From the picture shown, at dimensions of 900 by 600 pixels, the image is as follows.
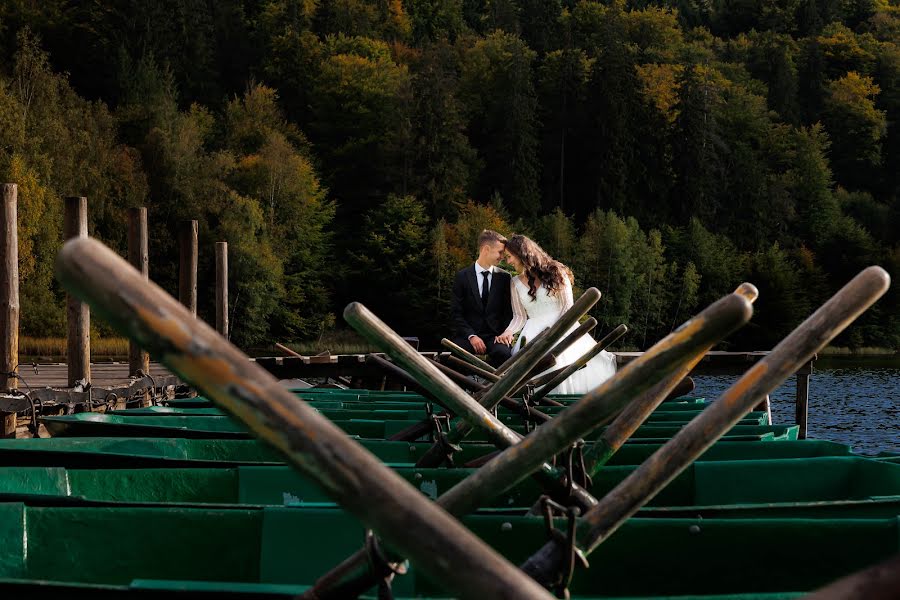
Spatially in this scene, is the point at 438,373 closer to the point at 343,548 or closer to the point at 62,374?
the point at 343,548

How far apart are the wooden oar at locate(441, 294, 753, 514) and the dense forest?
41.8 metres

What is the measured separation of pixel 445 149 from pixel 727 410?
6879 centimetres

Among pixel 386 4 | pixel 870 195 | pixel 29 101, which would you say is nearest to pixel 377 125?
pixel 386 4

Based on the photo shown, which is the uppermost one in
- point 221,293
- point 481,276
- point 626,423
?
point 626,423

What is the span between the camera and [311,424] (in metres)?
1.48

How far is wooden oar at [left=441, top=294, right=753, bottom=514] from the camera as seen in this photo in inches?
72.7

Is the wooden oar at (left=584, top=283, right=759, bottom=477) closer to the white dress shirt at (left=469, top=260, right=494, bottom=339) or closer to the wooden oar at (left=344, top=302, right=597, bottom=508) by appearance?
the wooden oar at (left=344, top=302, right=597, bottom=508)

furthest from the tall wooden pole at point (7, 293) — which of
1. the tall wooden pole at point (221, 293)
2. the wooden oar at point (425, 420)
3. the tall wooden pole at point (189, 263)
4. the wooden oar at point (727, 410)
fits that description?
the wooden oar at point (727, 410)

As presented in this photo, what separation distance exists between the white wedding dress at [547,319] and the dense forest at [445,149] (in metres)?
34.9

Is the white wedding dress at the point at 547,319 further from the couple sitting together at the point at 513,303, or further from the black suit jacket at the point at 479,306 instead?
the black suit jacket at the point at 479,306

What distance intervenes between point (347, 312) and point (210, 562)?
90 centimetres

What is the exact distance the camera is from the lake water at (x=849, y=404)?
78.7 ft

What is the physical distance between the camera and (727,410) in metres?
2.29

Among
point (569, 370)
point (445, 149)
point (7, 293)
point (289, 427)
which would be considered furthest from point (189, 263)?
point (445, 149)
